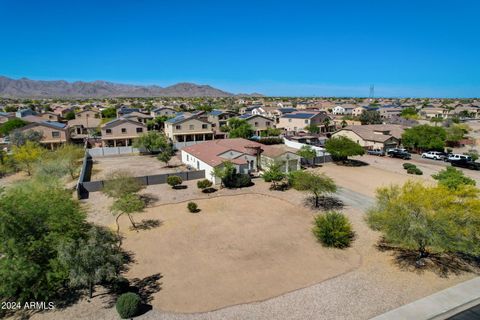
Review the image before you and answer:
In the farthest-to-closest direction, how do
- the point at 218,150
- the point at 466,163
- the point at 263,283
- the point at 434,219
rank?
the point at 466,163 < the point at 218,150 < the point at 263,283 < the point at 434,219

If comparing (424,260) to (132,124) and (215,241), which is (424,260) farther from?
(132,124)

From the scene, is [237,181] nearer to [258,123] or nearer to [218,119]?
[258,123]

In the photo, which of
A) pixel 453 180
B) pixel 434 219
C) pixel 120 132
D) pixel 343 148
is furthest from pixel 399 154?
pixel 120 132

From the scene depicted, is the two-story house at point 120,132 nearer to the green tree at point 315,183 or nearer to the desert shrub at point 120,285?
the green tree at point 315,183

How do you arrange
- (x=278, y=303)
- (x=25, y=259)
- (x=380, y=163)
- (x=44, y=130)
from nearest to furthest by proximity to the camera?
(x=25, y=259), (x=278, y=303), (x=380, y=163), (x=44, y=130)

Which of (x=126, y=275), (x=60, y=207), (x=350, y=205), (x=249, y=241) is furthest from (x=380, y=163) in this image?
(x=60, y=207)

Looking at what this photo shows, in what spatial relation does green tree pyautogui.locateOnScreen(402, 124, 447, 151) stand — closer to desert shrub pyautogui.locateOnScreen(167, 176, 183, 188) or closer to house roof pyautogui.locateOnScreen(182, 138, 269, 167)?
house roof pyautogui.locateOnScreen(182, 138, 269, 167)
